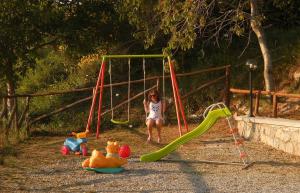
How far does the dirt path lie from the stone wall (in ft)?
0.59

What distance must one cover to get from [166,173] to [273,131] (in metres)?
2.91

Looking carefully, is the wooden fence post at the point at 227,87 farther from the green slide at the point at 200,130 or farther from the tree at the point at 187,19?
the green slide at the point at 200,130

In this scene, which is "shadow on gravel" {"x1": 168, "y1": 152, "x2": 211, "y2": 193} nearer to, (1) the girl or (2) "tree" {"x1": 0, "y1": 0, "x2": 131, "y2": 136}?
(1) the girl

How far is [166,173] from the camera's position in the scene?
794cm

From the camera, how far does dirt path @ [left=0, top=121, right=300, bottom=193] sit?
7023 mm

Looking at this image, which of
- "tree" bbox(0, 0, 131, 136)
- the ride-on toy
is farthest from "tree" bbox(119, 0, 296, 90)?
the ride-on toy

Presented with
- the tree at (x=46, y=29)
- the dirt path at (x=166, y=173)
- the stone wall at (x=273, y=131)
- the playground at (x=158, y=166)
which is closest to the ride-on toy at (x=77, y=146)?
the playground at (x=158, y=166)

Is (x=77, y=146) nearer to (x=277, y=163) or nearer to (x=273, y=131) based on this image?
(x=277, y=163)

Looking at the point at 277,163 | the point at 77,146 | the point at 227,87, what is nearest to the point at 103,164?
the point at 77,146

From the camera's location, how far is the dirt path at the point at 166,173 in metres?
7.02

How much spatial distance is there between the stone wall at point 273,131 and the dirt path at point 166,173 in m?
0.18

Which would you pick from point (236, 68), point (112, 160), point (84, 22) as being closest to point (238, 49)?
point (236, 68)

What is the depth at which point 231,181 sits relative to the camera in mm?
7363

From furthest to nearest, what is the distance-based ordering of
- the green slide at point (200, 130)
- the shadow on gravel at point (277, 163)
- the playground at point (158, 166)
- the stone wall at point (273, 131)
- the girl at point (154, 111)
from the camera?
the girl at point (154, 111) < the stone wall at point (273, 131) < the green slide at point (200, 130) < the shadow on gravel at point (277, 163) < the playground at point (158, 166)
